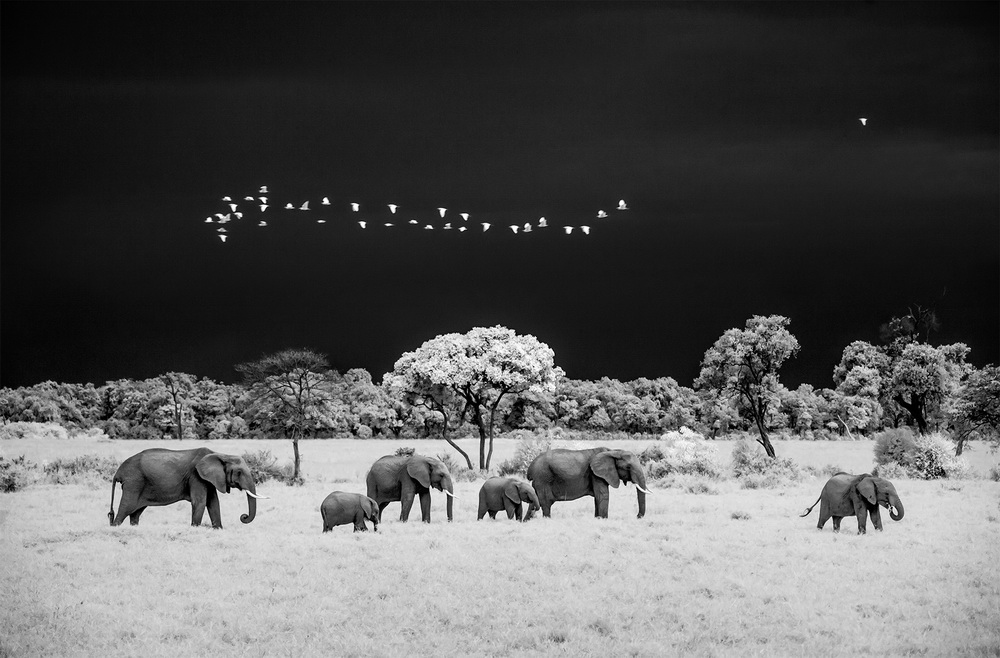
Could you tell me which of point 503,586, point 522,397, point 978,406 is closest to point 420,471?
point 503,586

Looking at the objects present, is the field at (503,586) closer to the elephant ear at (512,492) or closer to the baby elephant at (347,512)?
the baby elephant at (347,512)

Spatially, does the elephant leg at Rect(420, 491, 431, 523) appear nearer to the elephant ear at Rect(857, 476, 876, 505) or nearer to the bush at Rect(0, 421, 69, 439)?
the elephant ear at Rect(857, 476, 876, 505)

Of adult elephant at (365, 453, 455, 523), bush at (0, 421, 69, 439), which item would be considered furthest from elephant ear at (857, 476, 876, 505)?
bush at (0, 421, 69, 439)

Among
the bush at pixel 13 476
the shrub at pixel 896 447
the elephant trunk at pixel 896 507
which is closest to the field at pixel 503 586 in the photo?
the elephant trunk at pixel 896 507

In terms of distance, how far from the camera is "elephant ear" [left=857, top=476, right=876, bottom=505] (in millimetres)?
22297

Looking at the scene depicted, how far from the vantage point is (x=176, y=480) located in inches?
881

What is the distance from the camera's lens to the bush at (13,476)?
32250 mm

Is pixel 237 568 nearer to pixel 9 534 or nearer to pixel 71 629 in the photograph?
pixel 71 629

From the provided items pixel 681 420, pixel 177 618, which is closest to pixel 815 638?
pixel 177 618

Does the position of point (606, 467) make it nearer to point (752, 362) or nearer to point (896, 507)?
point (896, 507)

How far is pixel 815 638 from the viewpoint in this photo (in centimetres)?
1411

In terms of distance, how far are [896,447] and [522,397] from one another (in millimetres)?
15985

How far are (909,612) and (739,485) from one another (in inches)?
765

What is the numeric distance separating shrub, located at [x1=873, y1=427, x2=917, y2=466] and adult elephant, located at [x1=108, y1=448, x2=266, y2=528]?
26496 millimetres
